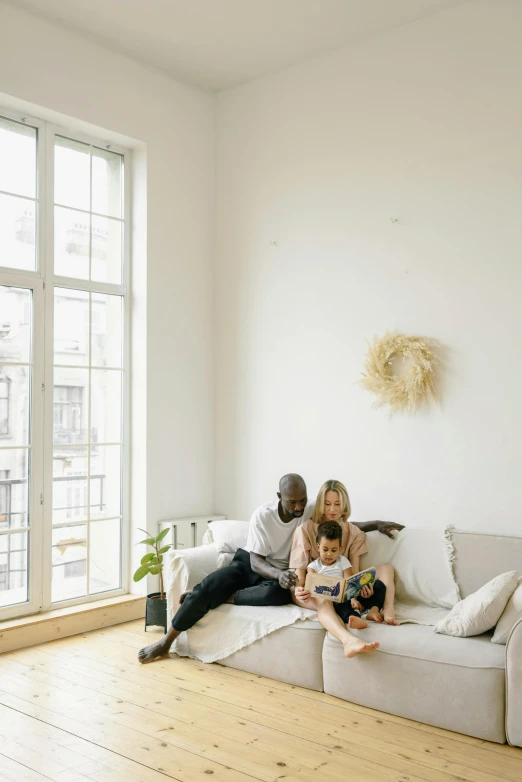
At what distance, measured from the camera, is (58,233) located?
4469 millimetres

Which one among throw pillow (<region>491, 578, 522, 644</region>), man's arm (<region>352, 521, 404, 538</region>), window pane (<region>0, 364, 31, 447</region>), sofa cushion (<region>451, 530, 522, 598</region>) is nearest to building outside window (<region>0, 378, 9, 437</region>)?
window pane (<region>0, 364, 31, 447</region>)

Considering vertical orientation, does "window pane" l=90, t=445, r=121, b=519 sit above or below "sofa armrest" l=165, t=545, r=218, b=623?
above

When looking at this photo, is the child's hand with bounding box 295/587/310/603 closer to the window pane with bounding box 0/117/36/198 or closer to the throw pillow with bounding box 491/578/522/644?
the throw pillow with bounding box 491/578/522/644

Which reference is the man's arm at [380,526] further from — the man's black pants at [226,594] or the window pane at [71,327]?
the window pane at [71,327]

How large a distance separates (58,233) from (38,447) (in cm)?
131

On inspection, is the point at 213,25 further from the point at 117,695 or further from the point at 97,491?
the point at 117,695

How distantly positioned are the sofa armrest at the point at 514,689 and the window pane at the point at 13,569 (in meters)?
2.71

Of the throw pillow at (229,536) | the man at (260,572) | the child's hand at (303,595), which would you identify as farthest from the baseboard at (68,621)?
the child's hand at (303,595)

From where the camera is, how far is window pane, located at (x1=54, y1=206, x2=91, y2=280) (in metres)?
4.46

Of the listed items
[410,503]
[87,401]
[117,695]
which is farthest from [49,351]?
[410,503]

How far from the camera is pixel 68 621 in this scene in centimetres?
424

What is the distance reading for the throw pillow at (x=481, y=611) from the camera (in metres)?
3.08

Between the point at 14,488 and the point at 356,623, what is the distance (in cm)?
209

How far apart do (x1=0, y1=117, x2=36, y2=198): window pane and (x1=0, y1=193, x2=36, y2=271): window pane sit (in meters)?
0.07
